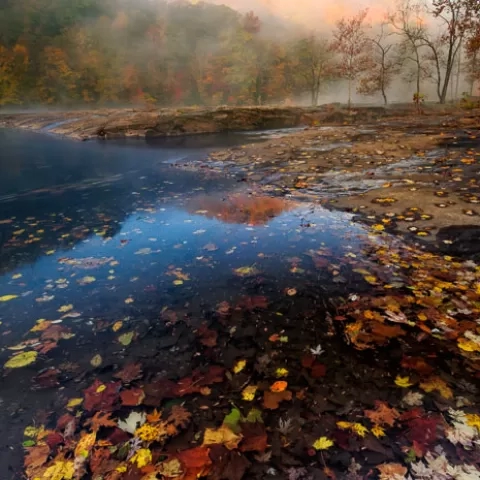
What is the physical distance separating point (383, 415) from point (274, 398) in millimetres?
840

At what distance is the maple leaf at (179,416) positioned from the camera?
2615 mm

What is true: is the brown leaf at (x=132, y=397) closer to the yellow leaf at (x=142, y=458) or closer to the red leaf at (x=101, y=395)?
the red leaf at (x=101, y=395)

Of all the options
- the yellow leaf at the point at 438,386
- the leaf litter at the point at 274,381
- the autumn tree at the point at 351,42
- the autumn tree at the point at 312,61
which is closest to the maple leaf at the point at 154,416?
the leaf litter at the point at 274,381

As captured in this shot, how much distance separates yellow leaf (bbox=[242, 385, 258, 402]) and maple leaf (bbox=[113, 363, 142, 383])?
0.99 m

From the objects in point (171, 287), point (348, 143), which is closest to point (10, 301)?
point (171, 287)

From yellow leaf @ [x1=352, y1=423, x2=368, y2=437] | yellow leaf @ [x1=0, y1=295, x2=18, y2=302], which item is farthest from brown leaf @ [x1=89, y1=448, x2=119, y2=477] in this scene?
yellow leaf @ [x1=0, y1=295, x2=18, y2=302]

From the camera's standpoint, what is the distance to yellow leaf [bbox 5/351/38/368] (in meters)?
3.33

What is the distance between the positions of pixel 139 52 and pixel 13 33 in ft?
71.0

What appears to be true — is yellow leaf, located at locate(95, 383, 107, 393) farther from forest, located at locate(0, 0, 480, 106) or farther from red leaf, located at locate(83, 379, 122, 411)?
forest, located at locate(0, 0, 480, 106)

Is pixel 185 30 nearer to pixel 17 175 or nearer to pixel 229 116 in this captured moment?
pixel 229 116

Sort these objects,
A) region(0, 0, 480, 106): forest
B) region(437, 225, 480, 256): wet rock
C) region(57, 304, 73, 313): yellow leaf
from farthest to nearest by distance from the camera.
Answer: region(0, 0, 480, 106): forest
region(437, 225, 480, 256): wet rock
region(57, 304, 73, 313): yellow leaf

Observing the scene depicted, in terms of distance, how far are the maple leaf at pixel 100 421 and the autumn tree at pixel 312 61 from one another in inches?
2389

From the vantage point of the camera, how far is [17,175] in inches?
521

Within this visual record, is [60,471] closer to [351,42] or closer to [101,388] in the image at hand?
[101,388]
